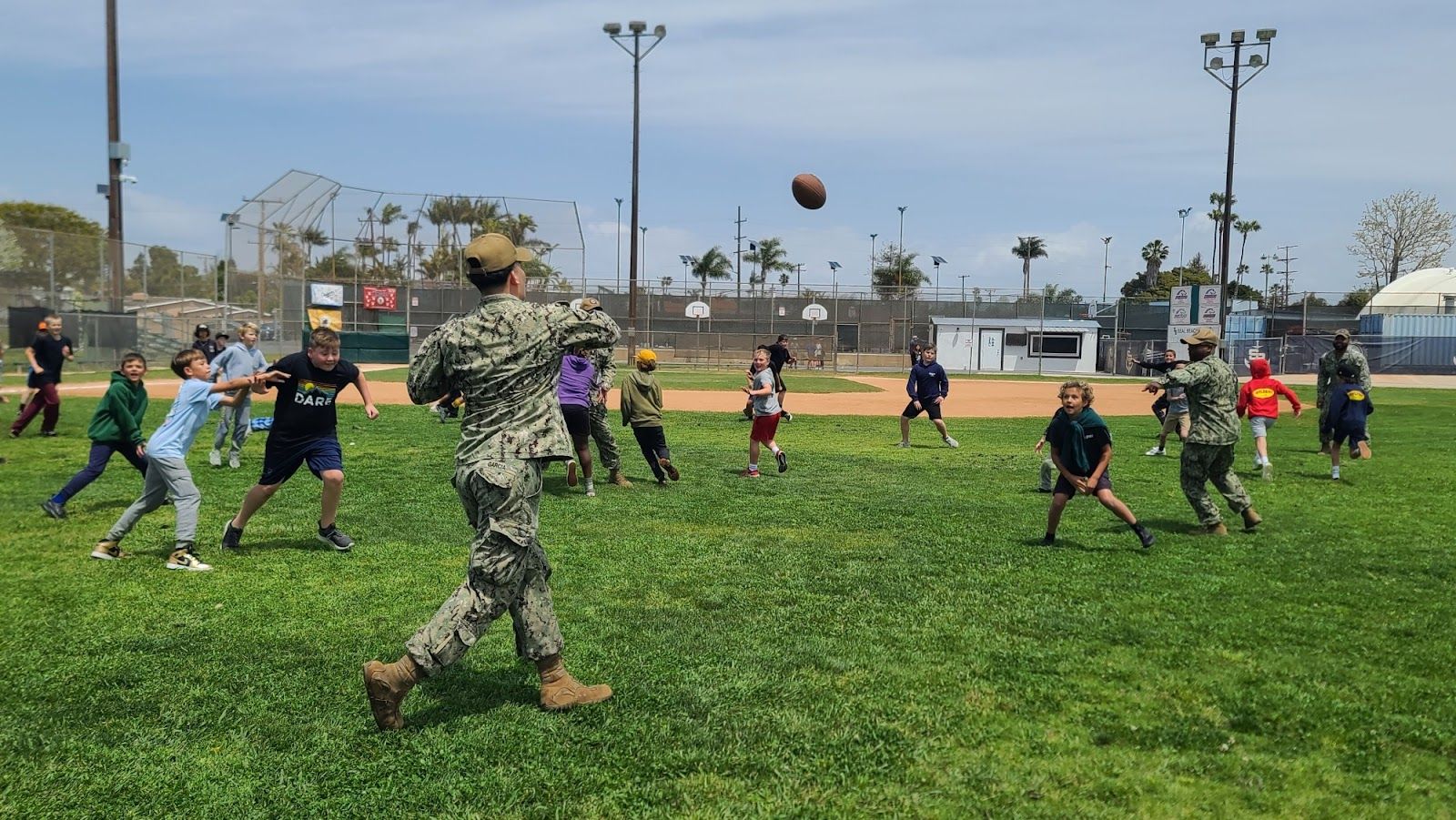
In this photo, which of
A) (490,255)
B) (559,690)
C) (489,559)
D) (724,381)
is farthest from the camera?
(724,381)

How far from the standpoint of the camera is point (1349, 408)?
14.0 meters

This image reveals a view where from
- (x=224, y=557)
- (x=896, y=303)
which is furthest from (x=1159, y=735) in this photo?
(x=896, y=303)

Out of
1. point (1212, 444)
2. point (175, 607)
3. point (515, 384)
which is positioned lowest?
point (175, 607)

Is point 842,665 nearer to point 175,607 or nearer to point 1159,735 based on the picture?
point 1159,735

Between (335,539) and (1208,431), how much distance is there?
298 inches

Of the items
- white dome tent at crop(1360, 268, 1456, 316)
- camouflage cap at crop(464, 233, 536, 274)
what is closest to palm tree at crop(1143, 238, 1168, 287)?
white dome tent at crop(1360, 268, 1456, 316)

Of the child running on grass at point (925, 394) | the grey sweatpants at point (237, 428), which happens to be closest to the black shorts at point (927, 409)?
the child running on grass at point (925, 394)

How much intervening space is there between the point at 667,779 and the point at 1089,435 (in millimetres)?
5642

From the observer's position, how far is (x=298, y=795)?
3.93 meters

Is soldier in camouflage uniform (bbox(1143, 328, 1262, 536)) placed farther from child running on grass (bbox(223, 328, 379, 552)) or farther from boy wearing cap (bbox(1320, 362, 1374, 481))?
child running on grass (bbox(223, 328, 379, 552))

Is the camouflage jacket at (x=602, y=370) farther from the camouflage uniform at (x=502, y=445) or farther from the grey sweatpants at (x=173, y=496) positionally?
the camouflage uniform at (x=502, y=445)

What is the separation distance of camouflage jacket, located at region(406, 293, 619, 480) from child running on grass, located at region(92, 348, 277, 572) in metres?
3.50

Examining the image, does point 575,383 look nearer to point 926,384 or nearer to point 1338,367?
point 926,384

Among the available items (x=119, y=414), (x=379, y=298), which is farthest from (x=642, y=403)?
(x=379, y=298)
